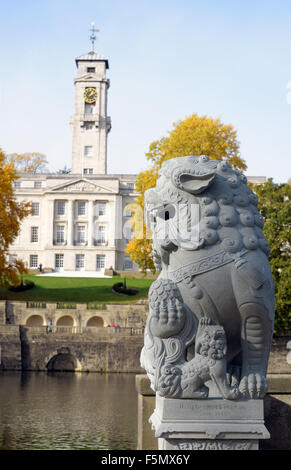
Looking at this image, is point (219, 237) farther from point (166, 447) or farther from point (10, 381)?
point (10, 381)

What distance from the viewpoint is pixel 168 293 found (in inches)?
220

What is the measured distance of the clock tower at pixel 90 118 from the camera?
255 feet

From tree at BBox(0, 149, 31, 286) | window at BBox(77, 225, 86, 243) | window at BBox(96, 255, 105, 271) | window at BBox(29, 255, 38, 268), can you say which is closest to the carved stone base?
tree at BBox(0, 149, 31, 286)

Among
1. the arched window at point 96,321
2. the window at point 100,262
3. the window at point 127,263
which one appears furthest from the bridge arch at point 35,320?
the window at point 127,263

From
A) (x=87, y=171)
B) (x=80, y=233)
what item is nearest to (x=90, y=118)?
(x=87, y=171)

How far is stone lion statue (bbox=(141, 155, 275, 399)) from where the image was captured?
557cm

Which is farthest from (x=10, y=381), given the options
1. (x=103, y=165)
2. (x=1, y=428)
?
(x=103, y=165)

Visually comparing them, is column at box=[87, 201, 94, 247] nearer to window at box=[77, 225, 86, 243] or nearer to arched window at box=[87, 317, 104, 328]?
window at box=[77, 225, 86, 243]

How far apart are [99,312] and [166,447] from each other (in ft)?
102

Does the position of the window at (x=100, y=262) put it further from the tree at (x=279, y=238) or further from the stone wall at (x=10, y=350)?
the tree at (x=279, y=238)

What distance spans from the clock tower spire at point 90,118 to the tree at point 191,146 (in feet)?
159

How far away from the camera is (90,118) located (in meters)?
78.5

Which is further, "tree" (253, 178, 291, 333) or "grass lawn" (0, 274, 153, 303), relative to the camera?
"grass lawn" (0, 274, 153, 303)

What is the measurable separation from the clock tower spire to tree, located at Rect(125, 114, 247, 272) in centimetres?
4848
